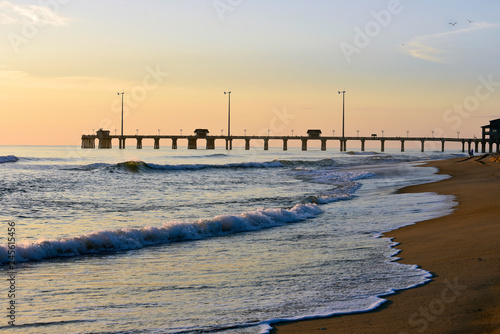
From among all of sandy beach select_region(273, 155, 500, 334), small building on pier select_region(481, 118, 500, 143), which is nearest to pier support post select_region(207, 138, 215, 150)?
small building on pier select_region(481, 118, 500, 143)

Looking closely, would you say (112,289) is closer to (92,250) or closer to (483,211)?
(92,250)

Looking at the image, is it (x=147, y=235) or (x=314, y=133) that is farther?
(x=314, y=133)

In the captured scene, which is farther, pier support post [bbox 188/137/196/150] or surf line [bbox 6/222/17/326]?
pier support post [bbox 188/137/196/150]

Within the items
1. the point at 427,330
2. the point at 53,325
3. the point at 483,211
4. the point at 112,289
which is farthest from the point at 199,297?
the point at 483,211

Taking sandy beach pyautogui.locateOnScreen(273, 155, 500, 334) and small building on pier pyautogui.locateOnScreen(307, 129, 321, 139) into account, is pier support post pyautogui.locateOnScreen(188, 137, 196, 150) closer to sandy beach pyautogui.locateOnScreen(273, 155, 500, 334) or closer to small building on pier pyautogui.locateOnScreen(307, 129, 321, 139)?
small building on pier pyautogui.locateOnScreen(307, 129, 321, 139)

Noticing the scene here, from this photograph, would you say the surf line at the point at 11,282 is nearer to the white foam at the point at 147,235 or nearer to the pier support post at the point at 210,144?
the white foam at the point at 147,235

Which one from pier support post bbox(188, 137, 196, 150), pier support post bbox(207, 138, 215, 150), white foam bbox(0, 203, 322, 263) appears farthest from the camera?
A: pier support post bbox(207, 138, 215, 150)

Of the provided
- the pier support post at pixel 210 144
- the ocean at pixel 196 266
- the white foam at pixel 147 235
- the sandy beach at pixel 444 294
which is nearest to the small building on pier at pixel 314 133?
the pier support post at pixel 210 144

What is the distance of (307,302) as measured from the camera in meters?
6.23

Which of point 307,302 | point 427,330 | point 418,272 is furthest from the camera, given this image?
point 418,272

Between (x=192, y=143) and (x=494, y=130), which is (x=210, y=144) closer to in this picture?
(x=192, y=143)

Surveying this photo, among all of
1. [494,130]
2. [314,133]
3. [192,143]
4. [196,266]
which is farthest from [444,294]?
[192,143]

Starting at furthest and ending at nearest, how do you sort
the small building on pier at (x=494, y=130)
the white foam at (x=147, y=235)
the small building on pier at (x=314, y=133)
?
the small building on pier at (x=314, y=133), the small building on pier at (x=494, y=130), the white foam at (x=147, y=235)

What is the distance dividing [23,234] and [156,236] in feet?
9.56
